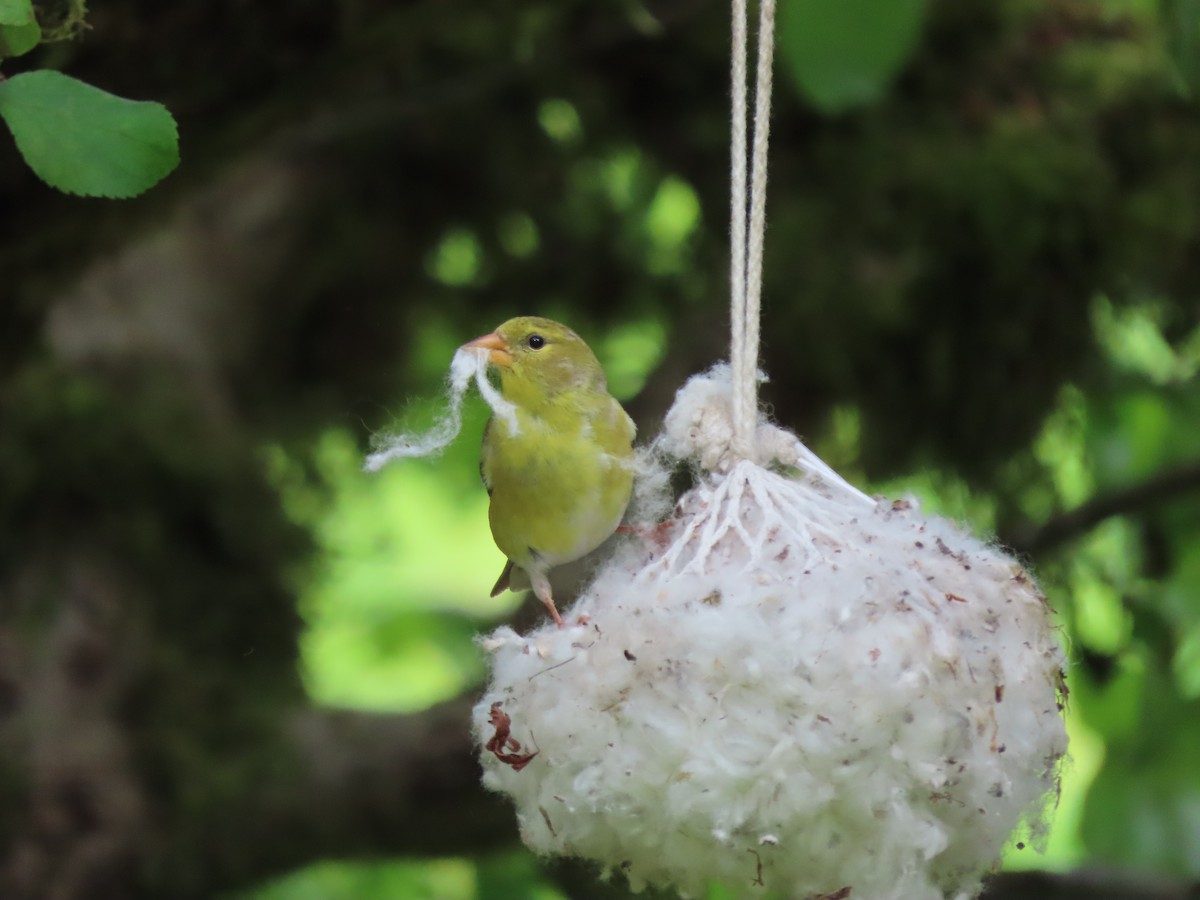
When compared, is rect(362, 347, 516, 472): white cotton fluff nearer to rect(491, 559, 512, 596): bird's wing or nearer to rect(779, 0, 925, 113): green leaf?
rect(491, 559, 512, 596): bird's wing

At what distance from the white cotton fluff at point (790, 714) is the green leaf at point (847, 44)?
117 centimetres

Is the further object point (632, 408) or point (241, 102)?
point (632, 408)

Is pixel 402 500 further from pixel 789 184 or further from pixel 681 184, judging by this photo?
pixel 789 184

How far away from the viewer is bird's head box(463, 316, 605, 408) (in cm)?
163

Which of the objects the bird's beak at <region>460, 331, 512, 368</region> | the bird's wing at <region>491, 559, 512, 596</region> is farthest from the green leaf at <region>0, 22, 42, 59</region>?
the bird's wing at <region>491, 559, 512, 596</region>

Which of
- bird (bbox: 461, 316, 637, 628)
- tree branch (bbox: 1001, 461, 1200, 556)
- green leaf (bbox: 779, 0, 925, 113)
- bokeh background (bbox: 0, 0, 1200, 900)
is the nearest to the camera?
bird (bbox: 461, 316, 637, 628)

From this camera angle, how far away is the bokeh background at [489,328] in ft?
9.64

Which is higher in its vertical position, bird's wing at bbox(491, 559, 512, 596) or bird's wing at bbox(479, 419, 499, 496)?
bird's wing at bbox(479, 419, 499, 496)

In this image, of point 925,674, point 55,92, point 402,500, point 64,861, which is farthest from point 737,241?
point 402,500

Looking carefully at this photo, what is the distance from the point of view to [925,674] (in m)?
1.17

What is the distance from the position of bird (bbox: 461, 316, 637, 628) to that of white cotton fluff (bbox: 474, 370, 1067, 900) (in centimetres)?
25

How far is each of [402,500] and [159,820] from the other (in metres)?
1.50

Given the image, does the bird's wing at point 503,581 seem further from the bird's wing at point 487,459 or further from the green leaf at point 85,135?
the green leaf at point 85,135

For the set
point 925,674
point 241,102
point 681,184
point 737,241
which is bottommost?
point 681,184
